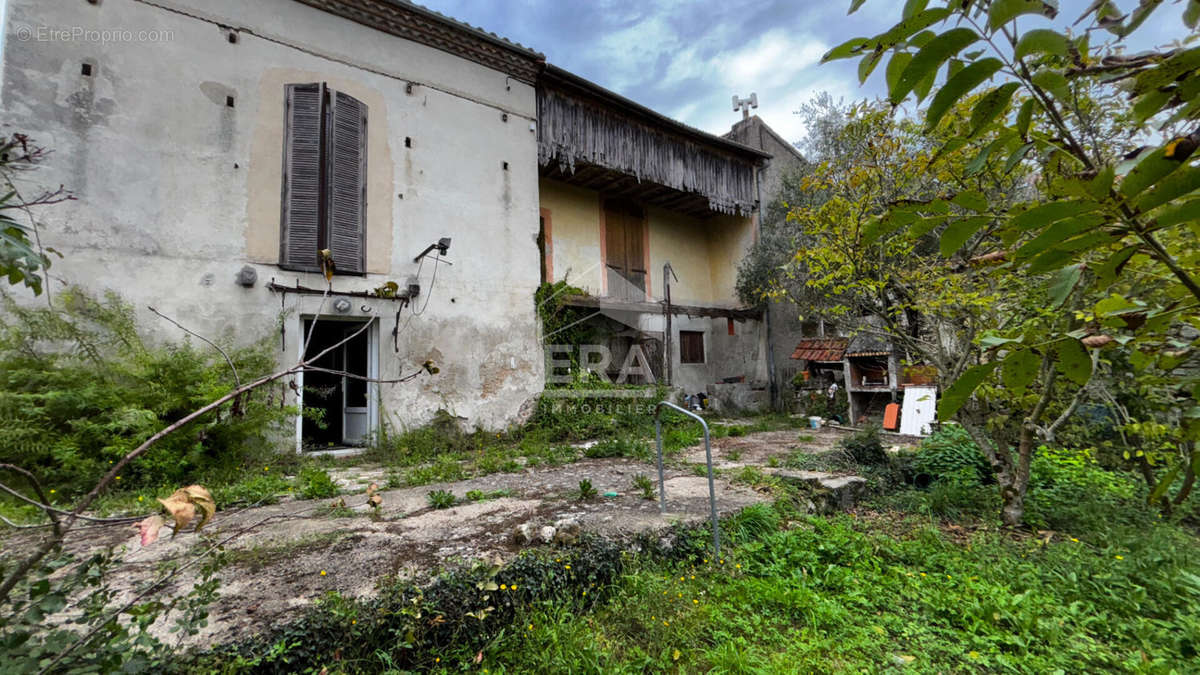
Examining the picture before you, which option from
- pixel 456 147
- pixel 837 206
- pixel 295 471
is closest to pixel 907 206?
pixel 837 206

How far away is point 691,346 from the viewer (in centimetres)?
1178


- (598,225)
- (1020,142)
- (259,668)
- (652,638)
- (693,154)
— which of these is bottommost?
(652,638)

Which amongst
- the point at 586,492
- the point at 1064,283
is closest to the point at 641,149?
the point at 586,492

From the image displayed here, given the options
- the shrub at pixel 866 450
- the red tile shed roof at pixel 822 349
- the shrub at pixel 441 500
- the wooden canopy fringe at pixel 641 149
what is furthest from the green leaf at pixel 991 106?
the red tile shed roof at pixel 822 349

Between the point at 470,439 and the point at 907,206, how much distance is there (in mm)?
6933

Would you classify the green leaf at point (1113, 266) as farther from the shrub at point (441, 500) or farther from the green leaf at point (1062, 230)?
the shrub at point (441, 500)

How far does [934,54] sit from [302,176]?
7.43 m

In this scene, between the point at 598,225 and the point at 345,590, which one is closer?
the point at 345,590

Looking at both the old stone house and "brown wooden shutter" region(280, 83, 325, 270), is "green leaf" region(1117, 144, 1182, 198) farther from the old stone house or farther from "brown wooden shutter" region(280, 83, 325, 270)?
"brown wooden shutter" region(280, 83, 325, 270)

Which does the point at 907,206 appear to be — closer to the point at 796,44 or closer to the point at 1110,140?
the point at 796,44

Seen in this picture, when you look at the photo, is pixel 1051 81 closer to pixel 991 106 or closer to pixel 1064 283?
pixel 991 106

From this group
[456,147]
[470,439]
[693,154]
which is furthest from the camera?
[693,154]

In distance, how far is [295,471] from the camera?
214 inches

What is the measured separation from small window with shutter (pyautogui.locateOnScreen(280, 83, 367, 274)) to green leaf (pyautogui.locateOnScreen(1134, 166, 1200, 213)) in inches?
277
